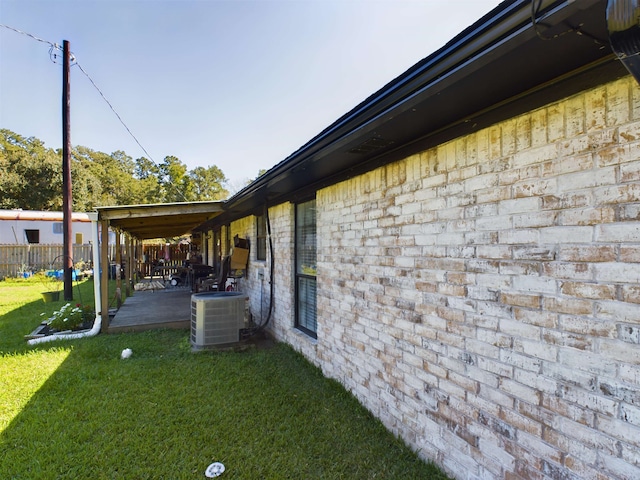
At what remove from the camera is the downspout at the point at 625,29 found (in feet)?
3.34

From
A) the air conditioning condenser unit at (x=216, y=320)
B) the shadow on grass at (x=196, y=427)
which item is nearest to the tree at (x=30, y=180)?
the air conditioning condenser unit at (x=216, y=320)

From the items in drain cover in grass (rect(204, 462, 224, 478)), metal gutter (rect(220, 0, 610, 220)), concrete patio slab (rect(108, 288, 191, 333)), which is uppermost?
metal gutter (rect(220, 0, 610, 220))

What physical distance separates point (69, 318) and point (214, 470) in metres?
5.99

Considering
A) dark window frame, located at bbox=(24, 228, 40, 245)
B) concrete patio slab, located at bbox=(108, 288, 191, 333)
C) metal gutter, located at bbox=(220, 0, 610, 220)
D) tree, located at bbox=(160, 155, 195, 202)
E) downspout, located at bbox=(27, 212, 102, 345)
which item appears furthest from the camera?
tree, located at bbox=(160, 155, 195, 202)

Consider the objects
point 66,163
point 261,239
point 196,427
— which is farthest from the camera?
point 66,163

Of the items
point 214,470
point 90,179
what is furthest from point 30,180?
point 214,470

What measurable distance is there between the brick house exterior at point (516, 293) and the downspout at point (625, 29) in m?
0.21

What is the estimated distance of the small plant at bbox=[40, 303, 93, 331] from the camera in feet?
22.5

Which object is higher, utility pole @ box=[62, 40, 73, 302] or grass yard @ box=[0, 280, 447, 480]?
utility pole @ box=[62, 40, 73, 302]

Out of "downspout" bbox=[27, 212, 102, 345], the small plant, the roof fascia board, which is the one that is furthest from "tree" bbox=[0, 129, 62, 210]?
the roof fascia board

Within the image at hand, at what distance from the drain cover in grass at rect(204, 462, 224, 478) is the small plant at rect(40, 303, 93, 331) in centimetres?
582

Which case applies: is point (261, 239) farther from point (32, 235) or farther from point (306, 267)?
point (32, 235)

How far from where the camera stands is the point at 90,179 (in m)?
29.8

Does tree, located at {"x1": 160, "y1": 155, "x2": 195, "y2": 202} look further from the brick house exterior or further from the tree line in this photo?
the brick house exterior
